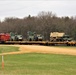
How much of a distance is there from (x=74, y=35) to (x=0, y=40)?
68.4ft

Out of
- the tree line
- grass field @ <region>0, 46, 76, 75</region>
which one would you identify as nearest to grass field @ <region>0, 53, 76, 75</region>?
grass field @ <region>0, 46, 76, 75</region>

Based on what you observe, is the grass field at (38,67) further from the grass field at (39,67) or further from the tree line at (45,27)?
the tree line at (45,27)

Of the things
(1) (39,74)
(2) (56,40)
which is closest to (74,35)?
(2) (56,40)

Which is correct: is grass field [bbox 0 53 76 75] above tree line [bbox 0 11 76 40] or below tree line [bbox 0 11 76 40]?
below

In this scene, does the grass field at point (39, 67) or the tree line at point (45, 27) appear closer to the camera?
the grass field at point (39, 67)

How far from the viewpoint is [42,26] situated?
321 feet

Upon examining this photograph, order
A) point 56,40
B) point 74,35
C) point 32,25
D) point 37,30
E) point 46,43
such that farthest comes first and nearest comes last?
point 32,25 → point 37,30 → point 74,35 → point 56,40 → point 46,43

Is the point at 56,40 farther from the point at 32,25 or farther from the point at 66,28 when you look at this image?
the point at 32,25

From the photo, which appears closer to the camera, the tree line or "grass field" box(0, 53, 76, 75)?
"grass field" box(0, 53, 76, 75)

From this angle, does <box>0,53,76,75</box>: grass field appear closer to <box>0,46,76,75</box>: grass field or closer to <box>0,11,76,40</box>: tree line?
<box>0,46,76,75</box>: grass field

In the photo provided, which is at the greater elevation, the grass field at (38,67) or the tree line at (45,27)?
the tree line at (45,27)

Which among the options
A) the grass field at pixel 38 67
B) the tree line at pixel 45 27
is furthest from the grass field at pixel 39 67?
the tree line at pixel 45 27

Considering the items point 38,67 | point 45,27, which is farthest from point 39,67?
point 45,27

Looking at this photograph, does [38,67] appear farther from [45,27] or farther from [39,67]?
[45,27]
